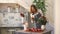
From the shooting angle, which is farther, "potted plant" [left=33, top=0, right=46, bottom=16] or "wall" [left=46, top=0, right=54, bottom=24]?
"wall" [left=46, top=0, right=54, bottom=24]

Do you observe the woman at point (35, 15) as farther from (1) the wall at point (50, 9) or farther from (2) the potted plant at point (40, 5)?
(1) the wall at point (50, 9)

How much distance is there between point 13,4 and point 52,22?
78 cm

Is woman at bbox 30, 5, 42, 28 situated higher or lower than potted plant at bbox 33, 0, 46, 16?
lower

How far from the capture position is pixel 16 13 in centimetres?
257

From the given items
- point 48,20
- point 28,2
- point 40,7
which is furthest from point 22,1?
point 48,20

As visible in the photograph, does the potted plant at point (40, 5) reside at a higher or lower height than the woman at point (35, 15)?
higher

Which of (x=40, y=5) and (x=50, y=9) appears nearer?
(x=40, y=5)
